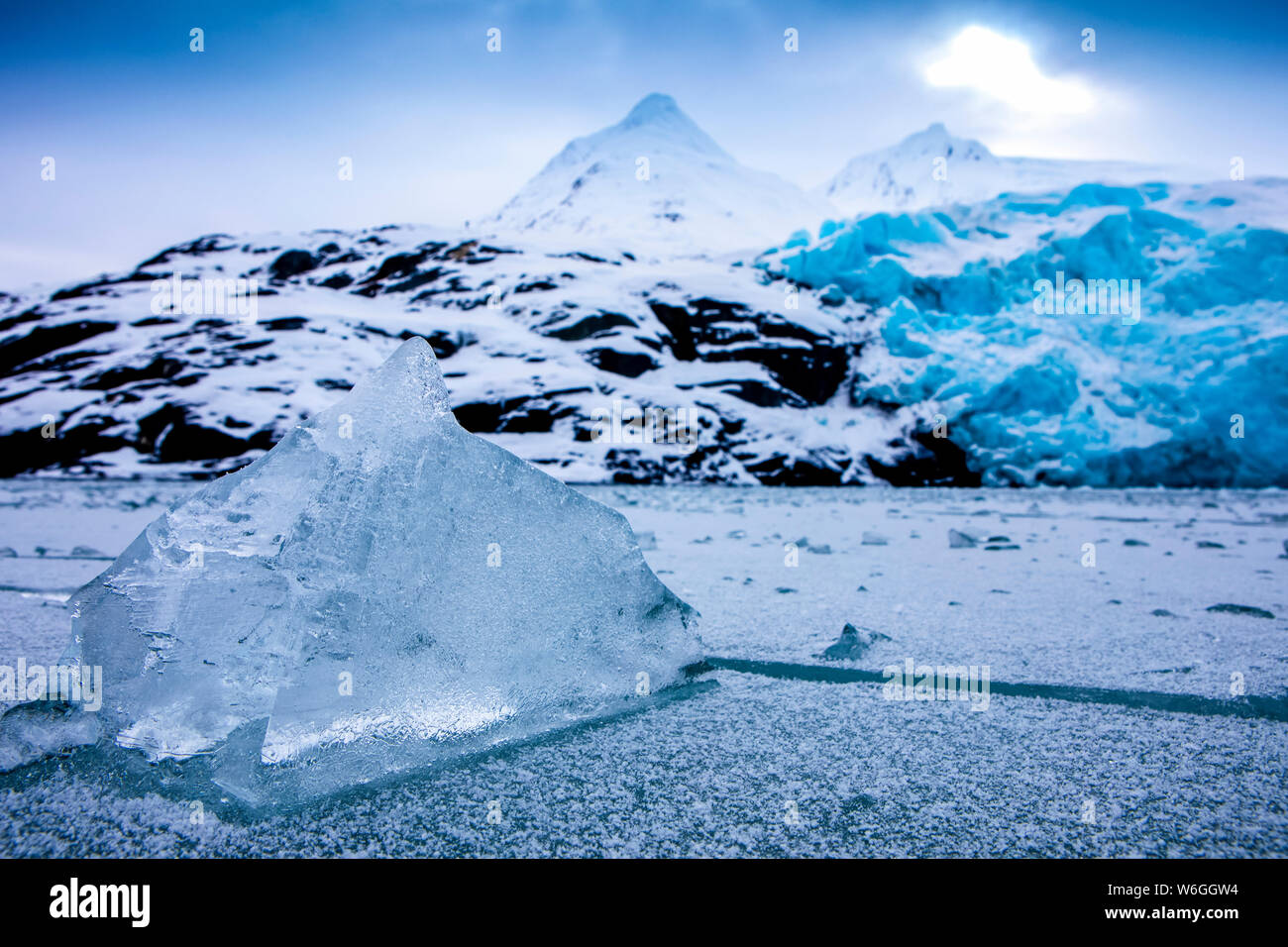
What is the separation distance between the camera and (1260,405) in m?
18.2

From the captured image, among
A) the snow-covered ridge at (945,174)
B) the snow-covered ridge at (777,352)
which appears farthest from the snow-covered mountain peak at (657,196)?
the snow-covered ridge at (777,352)

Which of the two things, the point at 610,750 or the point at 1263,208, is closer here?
the point at 610,750

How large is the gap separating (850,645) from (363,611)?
1438 mm

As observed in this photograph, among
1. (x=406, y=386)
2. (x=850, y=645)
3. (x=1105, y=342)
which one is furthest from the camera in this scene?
(x=1105, y=342)

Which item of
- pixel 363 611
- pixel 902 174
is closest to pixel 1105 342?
pixel 363 611

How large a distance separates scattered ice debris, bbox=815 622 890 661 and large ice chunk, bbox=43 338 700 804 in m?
0.70

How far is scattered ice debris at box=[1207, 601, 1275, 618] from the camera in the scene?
106 inches

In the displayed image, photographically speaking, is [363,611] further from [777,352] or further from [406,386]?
Answer: [777,352]

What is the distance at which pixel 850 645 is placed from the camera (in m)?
2.15

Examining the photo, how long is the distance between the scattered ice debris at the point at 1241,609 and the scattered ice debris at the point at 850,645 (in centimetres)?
160

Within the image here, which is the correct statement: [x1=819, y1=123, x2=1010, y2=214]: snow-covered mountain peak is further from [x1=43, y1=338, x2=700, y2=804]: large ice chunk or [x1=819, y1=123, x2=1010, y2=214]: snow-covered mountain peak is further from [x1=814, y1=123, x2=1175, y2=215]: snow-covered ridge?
[x1=43, y1=338, x2=700, y2=804]: large ice chunk

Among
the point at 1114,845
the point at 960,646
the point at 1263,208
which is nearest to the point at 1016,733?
the point at 1114,845
